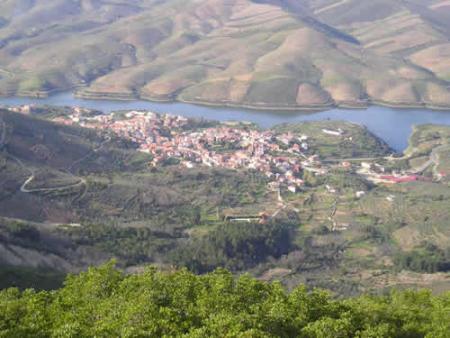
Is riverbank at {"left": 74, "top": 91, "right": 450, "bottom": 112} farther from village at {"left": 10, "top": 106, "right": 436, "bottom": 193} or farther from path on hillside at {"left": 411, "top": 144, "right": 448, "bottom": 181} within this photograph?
path on hillside at {"left": 411, "top": 144, "right": 448, "bottom": 181}

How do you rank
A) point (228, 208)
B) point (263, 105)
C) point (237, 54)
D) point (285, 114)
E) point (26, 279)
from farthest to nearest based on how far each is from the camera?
point (237, 54) < point (263, 105) < point (285, 114) < point (228, 208) < point (26, 279)

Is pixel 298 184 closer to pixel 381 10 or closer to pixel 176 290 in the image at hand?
pixel 176 290

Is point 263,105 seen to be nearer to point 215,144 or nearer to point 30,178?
point 215,144

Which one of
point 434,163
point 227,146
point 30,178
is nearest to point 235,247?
point 30,178

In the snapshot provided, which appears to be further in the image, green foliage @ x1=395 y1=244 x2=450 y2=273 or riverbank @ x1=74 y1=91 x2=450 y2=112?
riverbank @ x1=74 y1=91 x2=450 y2=112

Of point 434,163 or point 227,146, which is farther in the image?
point 227,146

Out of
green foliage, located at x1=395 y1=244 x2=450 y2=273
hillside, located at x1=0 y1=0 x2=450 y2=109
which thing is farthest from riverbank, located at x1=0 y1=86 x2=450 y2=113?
green foliage, located at x1=395 y1=244 x2=450 y2=273
